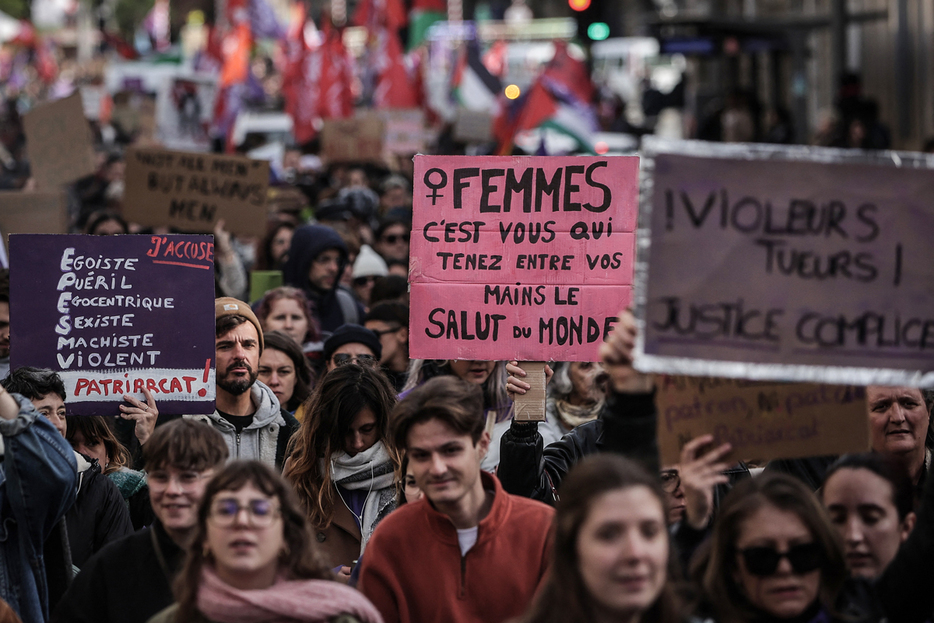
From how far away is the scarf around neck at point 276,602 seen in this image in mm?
3211

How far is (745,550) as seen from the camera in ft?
10.8

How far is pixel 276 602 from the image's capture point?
3.22m

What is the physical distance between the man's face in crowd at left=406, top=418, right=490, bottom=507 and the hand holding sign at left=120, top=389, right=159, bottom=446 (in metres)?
1.64

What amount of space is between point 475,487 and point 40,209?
17.4ft

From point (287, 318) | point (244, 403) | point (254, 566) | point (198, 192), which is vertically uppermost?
point (198, 192)

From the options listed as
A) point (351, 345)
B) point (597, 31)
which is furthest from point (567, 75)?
point (351, 345)

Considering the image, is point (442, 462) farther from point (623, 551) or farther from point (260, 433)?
point (260, 433)

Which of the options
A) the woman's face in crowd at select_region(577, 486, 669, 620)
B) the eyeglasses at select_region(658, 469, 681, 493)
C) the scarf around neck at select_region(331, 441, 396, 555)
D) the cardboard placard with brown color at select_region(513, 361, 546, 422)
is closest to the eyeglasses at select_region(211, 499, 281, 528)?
the woman's face in crowd at select_region(577, 486, 669, 620)

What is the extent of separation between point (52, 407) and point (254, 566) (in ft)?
6.24

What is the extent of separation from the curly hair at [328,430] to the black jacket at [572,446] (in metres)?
0.55

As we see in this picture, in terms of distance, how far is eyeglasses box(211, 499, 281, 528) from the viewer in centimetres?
329

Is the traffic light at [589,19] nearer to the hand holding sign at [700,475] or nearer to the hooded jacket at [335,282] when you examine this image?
the hooded jacket at [335,282]

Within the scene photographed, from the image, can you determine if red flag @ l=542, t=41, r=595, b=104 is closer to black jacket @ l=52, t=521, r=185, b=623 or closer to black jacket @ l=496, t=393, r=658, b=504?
black jacket @ l=496, t=393, r=658, b=504

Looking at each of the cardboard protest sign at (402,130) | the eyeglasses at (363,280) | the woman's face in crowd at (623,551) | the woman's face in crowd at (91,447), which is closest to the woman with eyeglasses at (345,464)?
the woman's face in crowd at (91,447)
